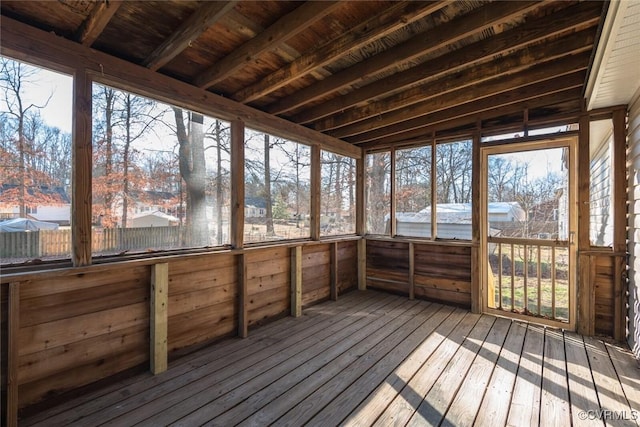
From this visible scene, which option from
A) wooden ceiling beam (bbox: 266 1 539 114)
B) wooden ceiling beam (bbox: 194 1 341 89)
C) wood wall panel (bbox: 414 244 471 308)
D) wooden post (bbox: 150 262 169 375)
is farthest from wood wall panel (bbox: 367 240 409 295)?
wooden ceiling beam (bbox: 194 1 341 89)

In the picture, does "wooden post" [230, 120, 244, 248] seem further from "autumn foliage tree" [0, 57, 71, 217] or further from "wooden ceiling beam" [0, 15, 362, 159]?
"autumn foliage tree" [0, 57, 71, 217]

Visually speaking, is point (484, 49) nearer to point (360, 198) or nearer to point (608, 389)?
point (608, 389)

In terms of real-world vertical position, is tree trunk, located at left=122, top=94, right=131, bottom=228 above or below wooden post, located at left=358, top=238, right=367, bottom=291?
above

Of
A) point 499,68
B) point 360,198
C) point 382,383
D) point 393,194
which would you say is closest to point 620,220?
point 499,68

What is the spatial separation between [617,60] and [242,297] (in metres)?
3.70

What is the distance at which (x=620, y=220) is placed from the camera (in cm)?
297

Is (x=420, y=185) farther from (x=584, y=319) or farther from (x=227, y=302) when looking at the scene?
(x=227, y=302)

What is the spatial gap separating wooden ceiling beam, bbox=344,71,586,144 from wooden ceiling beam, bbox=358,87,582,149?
0.03m

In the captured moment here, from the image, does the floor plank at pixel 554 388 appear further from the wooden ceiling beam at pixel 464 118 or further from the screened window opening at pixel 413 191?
the wooden ceiling beam at pixel 464 118

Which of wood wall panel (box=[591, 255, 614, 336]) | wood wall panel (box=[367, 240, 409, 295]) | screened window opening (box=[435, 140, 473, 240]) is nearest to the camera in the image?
wood wall panel (box=[591, 255, 614, 336])

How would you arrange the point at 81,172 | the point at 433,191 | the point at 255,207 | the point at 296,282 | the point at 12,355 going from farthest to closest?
the point at 433,191 < the point at 296,282 < the point at 255,207 < the point at 81,172 < the point at 12,355

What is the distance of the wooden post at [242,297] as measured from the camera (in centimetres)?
300

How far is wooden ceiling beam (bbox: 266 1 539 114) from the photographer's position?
187 centimetres

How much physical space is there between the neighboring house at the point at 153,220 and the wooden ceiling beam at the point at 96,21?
1.26 meters
